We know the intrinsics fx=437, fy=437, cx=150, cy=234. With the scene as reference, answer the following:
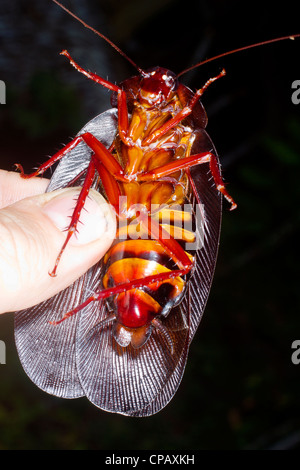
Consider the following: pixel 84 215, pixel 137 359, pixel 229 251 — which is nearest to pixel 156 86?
pixel 84 215

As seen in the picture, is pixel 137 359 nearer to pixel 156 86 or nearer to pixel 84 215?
pixel 84 215

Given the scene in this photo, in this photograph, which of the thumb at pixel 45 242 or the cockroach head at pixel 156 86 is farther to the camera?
the cockroach head at pixel 156 86

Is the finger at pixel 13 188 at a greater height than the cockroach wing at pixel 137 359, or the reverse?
the finger at pixel 13 188

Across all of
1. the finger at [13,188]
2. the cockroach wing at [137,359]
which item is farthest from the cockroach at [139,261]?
the finger at [13,188]

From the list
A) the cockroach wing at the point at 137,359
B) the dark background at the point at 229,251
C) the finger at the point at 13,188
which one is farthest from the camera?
the dark background at the point at 229,251

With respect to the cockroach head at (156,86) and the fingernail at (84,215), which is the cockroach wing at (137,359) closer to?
the cockroach head at (156,86)

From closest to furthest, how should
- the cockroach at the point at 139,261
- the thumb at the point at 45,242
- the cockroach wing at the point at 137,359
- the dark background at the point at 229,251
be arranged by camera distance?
the thumb at the point at 45,242, the cockroach at the point at 139,261, the cockroach wing at the point at 137,359, the dark background at the point at 229,251

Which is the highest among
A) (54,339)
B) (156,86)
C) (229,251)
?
(156,86)
